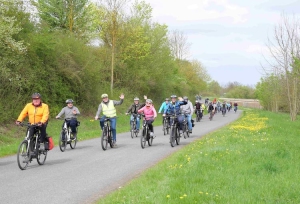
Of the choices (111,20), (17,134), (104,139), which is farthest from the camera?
(111,20)

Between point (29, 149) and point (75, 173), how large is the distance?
1.61 metres

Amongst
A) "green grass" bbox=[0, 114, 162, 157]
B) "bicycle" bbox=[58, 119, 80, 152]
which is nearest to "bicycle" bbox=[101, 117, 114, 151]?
"bicycle" bbox=[58, 119, 80, 152]

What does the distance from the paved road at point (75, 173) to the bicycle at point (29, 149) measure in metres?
0.24

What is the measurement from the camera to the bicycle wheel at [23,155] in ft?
35.8

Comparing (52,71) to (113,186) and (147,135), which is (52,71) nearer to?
(147,135)

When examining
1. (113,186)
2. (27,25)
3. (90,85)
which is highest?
(27,25)

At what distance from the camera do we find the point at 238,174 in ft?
29.1

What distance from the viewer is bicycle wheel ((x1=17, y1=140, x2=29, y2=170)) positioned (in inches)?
429

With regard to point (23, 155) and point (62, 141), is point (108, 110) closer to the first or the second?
point (62, 141)

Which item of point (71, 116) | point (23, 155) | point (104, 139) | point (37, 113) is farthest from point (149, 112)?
point (23, 155)

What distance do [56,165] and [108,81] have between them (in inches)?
1177

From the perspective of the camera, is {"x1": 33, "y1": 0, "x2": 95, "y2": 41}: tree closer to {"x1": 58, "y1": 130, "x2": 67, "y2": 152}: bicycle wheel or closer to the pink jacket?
the pink jacket

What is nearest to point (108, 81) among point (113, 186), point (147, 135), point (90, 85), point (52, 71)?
point (90, 85)

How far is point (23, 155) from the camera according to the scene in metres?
11.0
